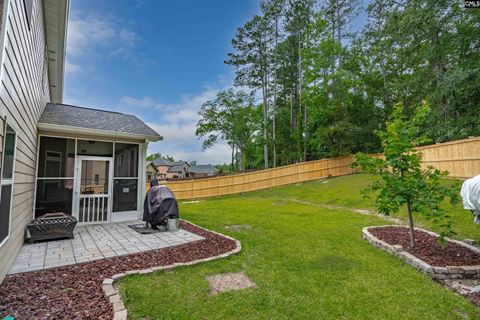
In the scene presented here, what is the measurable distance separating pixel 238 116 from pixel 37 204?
20889 millimetres

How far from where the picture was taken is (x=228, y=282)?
3.12m

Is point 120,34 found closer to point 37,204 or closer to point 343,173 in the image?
point 37,204

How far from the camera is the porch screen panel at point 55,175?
5797 millimetres

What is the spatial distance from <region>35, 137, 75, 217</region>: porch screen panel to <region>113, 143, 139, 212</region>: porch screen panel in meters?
1.06

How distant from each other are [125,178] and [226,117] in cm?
1943

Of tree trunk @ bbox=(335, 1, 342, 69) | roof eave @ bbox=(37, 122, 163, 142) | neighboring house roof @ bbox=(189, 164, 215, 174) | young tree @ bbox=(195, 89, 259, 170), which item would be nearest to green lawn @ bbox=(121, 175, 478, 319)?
roof eave @ bbox=(37, 122, 163, 142)

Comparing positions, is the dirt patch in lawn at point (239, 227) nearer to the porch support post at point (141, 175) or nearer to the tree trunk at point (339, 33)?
the porch support post at point (141, 175)

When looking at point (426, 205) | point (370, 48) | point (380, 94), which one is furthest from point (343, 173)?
point (426, 205)

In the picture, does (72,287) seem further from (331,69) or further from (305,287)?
(331,69)

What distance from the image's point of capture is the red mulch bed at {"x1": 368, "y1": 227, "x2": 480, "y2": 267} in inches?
137

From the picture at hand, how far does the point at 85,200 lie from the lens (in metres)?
6.34

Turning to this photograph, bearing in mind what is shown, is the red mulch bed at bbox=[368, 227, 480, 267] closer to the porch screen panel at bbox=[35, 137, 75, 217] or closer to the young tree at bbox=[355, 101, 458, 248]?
the young tree at bbox=[355, 101, 458, 248]

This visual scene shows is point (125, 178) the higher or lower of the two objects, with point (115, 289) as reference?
higher

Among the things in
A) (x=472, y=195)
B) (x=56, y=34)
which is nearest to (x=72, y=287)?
(x=472, y=195)
